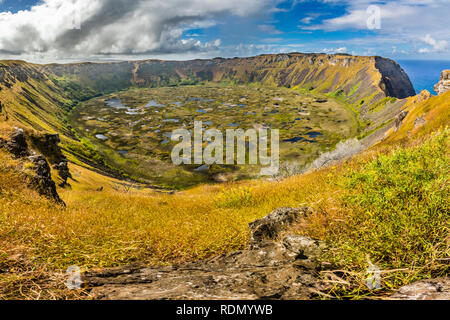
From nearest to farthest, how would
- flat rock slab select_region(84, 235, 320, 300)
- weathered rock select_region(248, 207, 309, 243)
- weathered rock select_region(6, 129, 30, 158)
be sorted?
flat rock slab select_region(84, 235, 320, 300) < weathered rock select_region(248, 207, 309, 243) < weathered rock select_region(6, 129, 30, 158)

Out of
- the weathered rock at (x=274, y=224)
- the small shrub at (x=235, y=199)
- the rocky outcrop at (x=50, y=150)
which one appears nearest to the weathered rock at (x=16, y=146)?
the small shrub at (x=235, y=199)

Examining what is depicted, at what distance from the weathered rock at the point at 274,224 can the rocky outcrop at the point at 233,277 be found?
0.70 ft

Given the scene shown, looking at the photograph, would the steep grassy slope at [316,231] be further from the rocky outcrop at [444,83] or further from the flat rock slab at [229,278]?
the rocky outcrop at [444,83]

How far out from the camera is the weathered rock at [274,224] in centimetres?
597

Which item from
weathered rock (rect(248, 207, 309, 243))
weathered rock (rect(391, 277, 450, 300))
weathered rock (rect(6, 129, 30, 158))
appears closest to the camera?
weathered rock (rect(391, 277, 450, 300))

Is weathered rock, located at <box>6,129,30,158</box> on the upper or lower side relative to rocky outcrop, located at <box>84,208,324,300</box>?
upper

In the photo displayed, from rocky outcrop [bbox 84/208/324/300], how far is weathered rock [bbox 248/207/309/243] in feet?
0.70

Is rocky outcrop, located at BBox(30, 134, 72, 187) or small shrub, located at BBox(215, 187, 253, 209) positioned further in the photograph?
rocky outcrop, located at BBox(30, 134, 72, 187)

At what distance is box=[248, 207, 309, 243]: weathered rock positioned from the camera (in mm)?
5973

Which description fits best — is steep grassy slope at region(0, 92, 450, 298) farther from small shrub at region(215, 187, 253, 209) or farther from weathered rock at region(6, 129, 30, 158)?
weathered rock at region(6, 129, 30, 158)

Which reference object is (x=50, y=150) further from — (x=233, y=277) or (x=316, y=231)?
(x=316, y=231)

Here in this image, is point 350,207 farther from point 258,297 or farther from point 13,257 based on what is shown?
point 13,257

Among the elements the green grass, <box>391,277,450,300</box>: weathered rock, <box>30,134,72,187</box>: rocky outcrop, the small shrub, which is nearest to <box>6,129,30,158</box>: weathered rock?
the small shrub

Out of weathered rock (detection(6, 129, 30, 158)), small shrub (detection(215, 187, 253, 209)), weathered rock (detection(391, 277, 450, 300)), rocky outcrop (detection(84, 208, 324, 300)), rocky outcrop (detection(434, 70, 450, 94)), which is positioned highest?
rocky outcrop (detection(434, 70, 450, 94))
